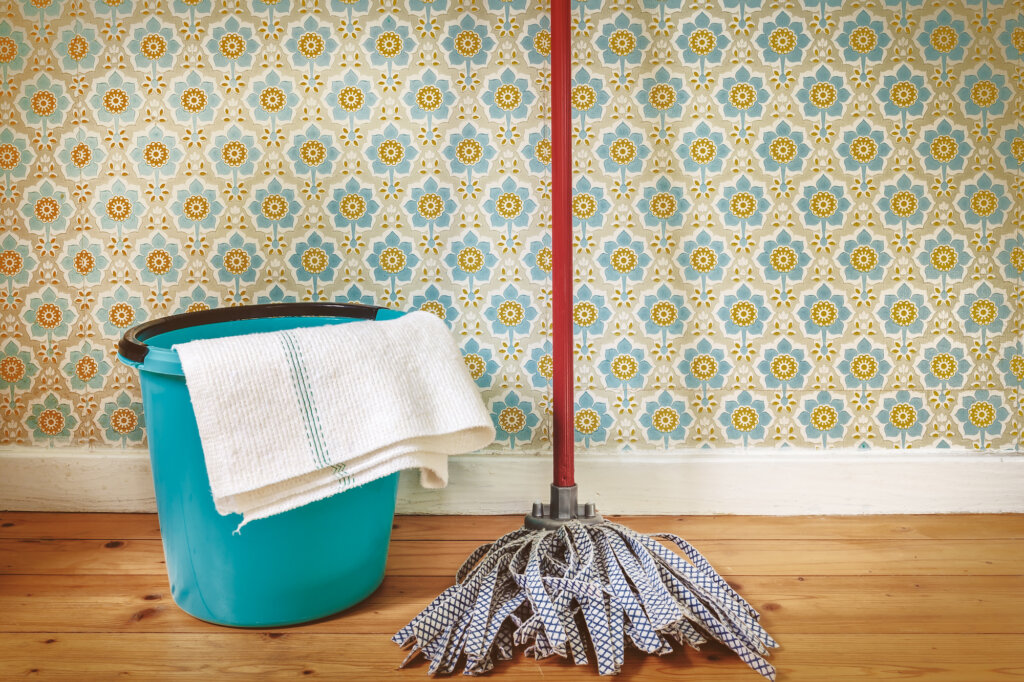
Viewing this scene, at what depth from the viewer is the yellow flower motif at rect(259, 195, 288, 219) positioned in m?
1.23

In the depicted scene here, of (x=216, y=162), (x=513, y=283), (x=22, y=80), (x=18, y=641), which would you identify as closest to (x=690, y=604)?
(x=513, y=283)

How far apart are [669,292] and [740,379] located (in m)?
0.19

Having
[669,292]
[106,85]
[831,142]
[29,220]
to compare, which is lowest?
[669,292]

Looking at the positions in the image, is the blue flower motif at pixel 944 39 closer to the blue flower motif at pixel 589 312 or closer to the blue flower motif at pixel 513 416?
the blue flower motif at pixel 589 312

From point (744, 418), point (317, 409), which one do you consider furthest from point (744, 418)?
point (317, 409)

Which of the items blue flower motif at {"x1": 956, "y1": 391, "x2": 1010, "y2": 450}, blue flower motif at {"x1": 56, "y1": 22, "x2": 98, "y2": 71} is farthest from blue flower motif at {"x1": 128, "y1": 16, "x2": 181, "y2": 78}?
blue flower motif at {"x1": 956, "y1": 391, "x2": 1010, "y2": 450}

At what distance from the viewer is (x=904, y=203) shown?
4.01 feet

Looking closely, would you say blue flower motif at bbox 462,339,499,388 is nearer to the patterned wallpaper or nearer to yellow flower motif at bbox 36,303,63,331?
the patterned wallpaper

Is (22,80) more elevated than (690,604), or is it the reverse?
(22,80)

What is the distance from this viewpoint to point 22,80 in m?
1.22

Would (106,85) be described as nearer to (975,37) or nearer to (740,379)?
(740,379)

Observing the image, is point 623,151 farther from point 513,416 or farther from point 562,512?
point 562,512

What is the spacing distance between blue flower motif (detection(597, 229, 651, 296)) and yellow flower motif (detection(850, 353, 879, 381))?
387mm

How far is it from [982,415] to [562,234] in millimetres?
810
